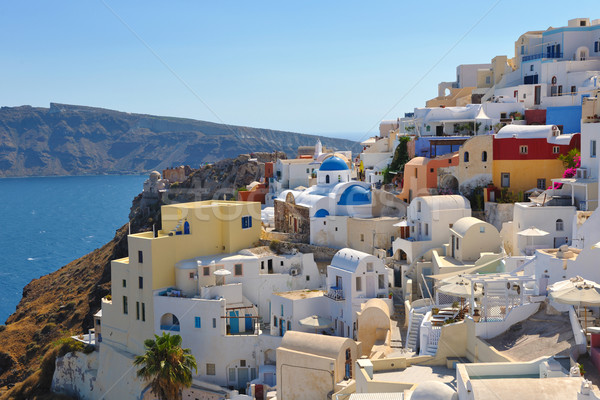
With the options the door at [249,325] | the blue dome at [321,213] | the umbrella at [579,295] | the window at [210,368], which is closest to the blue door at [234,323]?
the door at [249,325]

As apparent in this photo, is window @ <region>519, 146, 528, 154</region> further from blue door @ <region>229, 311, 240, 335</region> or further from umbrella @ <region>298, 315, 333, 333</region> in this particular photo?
blue door @ <region>229, 311, 240, 335</region>

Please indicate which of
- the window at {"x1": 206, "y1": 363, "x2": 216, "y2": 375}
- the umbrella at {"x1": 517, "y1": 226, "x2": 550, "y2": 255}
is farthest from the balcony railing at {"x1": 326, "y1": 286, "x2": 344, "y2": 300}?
the umbrella at {"x1": 517, "y1": 226, "x2": 550, "y2": 255}

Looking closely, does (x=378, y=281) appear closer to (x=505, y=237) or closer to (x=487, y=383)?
(x=505, y=237)

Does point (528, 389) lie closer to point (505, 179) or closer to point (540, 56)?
point (505, 179)

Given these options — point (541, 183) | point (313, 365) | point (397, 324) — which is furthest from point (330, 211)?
point (313, 365)

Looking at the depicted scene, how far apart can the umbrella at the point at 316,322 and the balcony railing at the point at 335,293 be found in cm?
118

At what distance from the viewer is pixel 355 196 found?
43.5 metres

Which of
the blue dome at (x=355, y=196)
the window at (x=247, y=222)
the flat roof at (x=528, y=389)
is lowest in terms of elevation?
the flat roof at (x=528, y=389)

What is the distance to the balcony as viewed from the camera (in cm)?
3559

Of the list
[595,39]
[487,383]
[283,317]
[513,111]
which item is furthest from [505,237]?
[595,39]

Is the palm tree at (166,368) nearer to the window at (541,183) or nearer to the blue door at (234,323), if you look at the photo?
the blue door at (234,323)

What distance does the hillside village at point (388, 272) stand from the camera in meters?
26.3

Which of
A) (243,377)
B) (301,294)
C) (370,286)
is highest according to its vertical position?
(370,286)

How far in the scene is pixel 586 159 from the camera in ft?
116
